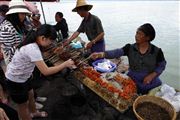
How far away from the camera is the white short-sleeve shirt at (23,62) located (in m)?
3.14

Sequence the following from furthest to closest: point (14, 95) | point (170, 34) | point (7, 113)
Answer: point (170, 34)
point (14, 95)
point (7, 113)

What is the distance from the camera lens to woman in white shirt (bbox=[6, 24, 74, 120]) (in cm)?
314

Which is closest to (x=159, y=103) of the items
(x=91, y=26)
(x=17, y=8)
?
(x=91, y=26)

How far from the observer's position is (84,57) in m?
4.73

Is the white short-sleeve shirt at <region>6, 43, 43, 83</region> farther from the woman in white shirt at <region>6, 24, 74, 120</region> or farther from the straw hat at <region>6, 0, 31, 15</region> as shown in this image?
the straw hat at <region>6, 0, 31, 15</region>

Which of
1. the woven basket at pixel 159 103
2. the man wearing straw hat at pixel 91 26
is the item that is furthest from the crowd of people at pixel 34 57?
the man wearing straw hat at pixel 91 26

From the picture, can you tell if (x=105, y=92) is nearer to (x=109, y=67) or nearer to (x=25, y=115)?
(x=109, y=67)

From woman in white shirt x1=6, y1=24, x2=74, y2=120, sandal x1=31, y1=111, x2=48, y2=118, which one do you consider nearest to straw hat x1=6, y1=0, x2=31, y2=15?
woman in white shirt x1=6, y1=24, x2=74, y2=120

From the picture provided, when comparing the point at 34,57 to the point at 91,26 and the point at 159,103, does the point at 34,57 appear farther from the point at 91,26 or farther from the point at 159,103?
the point at 91,26

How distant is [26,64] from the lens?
3.42m

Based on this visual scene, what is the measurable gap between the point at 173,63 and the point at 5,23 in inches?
424

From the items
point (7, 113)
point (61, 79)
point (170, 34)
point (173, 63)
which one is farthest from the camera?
point (170, 34)

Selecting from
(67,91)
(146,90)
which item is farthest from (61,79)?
(146,90)

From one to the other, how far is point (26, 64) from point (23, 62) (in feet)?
0.18
